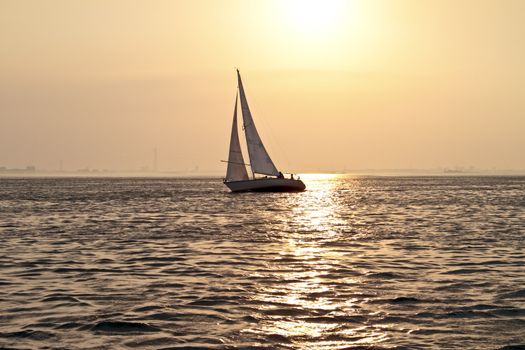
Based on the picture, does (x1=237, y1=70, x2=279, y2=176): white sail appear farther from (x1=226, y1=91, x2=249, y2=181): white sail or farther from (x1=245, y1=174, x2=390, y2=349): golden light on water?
(x1=245, y1=174, x2=390, y2=349): golden light on water

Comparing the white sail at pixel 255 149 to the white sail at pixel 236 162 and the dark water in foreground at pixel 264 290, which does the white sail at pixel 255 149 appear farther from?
the dark water in foreground at pixel 264 290

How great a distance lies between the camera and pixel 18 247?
91.9ft

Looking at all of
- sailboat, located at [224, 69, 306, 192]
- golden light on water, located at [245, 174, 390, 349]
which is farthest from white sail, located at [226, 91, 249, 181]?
golden light on water, located at [245, 174, 390, 349]

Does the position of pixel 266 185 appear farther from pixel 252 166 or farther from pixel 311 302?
pixel 311 302

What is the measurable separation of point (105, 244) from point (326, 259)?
10949 millimetres

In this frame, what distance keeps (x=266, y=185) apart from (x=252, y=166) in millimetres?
3151

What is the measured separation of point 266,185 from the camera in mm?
86250

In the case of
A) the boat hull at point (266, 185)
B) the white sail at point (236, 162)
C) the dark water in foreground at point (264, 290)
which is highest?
the white sail at point (236, 162)

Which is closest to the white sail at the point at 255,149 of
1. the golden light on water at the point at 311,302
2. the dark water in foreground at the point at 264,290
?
the dark water in foreground at the point at 264,290

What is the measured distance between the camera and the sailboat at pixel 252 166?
283 feet

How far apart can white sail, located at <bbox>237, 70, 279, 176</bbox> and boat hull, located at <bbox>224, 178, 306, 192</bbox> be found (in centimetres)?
146

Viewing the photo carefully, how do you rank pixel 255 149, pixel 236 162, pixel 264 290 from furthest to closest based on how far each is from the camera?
pixel 236 162 → pixel 255 149 → pixel 264 290

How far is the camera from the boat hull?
282 feet

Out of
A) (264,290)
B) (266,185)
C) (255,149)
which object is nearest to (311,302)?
(264,290)
